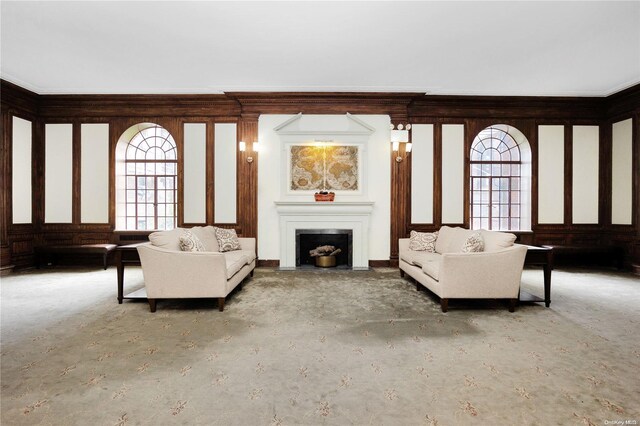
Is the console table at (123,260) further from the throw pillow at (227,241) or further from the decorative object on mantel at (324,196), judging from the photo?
the decorative object on mantel at (324,196)

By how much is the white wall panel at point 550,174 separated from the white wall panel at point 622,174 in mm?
954

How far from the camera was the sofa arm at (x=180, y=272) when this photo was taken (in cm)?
369

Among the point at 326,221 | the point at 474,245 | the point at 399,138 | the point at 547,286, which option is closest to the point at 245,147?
the point at 326,221

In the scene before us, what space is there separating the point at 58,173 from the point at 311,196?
5317mm

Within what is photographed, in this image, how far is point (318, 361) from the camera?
251 centimetres

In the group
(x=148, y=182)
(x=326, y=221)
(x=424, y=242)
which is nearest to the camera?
(x=424, y=242)

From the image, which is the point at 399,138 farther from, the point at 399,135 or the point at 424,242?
the point at 424,242

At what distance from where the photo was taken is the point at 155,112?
6582 millimetres

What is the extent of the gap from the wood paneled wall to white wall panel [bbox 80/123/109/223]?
115 mm

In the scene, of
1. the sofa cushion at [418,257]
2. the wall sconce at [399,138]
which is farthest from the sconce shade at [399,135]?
the sofa cushion at [418,257]

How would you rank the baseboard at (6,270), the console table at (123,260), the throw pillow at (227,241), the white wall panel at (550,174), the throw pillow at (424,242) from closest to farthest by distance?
the console table at (123,260)
the throw pillow at (227,241)
the throw pillow at (424,242)
the baseboard at (6,270)
the white wall panel at (550,174)

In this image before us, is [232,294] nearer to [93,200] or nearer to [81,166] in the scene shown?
[93,200]

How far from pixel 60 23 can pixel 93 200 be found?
12.1 feet

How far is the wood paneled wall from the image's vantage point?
637cm
